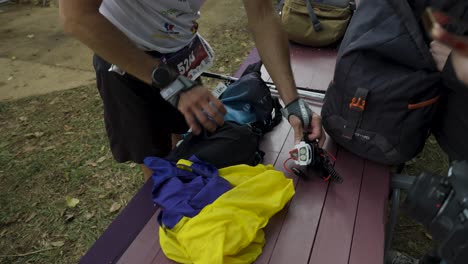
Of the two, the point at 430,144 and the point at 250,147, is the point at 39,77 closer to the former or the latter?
the point at 250,147

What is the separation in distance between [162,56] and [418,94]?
41.0 inches

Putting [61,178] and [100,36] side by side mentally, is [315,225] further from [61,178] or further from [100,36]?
[61,178]

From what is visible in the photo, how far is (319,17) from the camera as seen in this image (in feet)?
8.56

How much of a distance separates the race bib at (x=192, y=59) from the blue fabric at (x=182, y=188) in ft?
1.55

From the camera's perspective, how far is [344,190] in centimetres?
159

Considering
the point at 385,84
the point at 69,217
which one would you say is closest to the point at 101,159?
the point at 69,217

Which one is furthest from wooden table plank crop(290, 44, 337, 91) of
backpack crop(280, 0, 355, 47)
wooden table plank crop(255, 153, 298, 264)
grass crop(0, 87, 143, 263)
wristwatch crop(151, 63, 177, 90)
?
grass crop(0, 87, 143, 263)

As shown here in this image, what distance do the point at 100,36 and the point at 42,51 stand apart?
3.82 m

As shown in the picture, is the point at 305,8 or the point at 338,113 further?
the point at 305,8

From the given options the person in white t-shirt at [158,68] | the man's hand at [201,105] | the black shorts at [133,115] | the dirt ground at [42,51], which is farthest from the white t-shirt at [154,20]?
the dirt ground at [42,51]

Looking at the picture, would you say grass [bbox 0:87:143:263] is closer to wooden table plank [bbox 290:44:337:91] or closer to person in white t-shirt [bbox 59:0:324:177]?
person in white t-shirt [bbox 59:0:324:177]

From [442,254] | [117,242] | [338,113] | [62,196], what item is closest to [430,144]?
[338,113]

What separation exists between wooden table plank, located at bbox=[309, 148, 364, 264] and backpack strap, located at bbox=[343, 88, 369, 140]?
145 mm

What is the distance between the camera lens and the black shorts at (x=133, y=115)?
1.66 m
